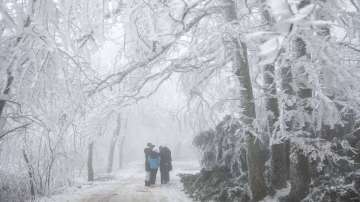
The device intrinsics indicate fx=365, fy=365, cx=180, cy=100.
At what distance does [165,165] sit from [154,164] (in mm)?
595

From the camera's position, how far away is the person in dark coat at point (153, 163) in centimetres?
1572

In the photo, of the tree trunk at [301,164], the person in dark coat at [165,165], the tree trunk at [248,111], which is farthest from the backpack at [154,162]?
the tree trunk at [301,164]

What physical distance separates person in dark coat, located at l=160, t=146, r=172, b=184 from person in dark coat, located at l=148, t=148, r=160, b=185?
28 cm

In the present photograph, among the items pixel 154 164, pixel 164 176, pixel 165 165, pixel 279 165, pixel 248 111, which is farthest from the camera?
pixel 165 165

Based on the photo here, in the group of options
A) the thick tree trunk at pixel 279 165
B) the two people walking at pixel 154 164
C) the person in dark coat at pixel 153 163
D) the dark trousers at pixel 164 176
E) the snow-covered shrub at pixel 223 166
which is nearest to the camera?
the thick tree trunk at pixel 279 165

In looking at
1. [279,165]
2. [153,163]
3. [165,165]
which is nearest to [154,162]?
[153,163]

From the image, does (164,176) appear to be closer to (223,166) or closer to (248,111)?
(223,166)

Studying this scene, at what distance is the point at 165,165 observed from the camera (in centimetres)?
1617

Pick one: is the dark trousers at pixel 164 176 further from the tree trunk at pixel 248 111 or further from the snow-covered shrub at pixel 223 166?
the tree trunk at pixel 248 111

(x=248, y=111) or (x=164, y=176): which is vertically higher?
(x=248, y=111)

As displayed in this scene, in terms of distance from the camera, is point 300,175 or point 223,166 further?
point 223,166

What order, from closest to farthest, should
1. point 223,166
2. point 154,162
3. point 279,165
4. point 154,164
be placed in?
1. point 279,165
2. point 223,166
3. point 154,164
4. point 154,162

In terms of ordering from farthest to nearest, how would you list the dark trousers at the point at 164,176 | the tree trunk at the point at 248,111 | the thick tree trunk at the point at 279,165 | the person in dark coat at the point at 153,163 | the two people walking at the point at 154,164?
the dark trousers at the point at 164,176, the person in dark coat at the point at 153,163, the two people walking at the point at 154,164, the thick tree trunk at the point at 279,165, the tree trunk at the point at 248,111

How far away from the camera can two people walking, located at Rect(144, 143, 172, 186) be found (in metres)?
15.6
